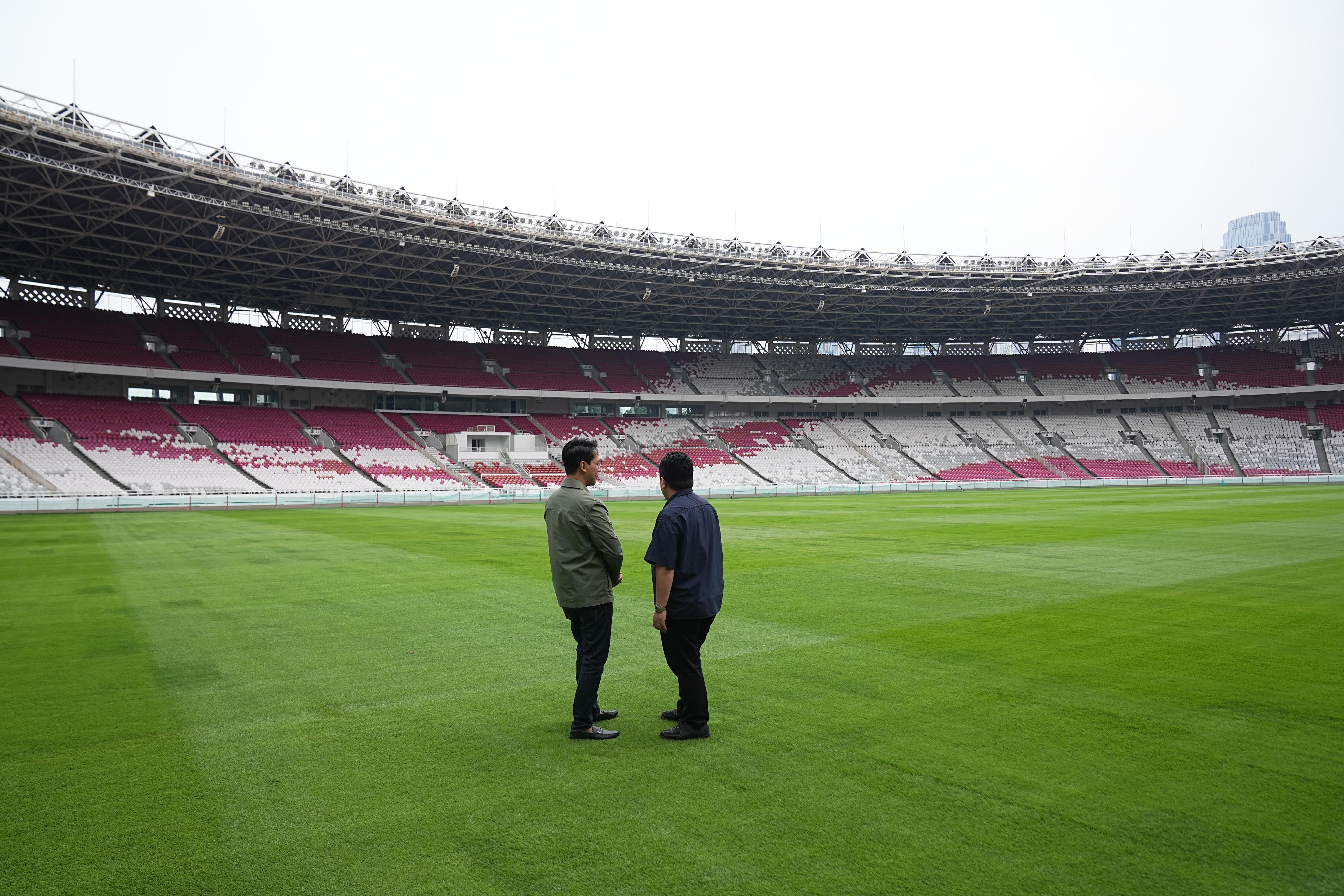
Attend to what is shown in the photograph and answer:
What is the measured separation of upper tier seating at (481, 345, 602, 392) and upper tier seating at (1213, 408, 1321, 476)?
52.8 meters

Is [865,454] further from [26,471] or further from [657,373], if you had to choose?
[26,471]

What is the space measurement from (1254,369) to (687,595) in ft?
268

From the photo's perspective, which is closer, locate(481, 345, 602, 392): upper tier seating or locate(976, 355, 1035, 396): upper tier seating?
locate(481, 345, 602, 392): upper tier seating

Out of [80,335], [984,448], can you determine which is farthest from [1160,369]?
[80,335]

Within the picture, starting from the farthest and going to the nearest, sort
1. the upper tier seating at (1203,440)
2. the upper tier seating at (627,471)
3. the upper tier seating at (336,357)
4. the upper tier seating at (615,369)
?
1. the upper tier seating at (615,369)
2. the upper tier seating at (1203,440)
3. the upper tier seating at (336,357)
4. the upper tier seating at (627,471)

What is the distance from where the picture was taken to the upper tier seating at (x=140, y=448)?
1598 inches

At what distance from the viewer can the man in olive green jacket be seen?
→ 543 centimetres

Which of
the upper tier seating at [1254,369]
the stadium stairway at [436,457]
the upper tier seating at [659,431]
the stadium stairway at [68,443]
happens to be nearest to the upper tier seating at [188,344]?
the stadium stairway at [68,443]

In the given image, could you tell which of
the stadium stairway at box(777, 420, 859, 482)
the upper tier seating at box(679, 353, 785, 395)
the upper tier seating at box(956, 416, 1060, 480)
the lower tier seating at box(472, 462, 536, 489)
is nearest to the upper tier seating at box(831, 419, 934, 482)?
the stadium stairway at box(777, 420, 859, 482)

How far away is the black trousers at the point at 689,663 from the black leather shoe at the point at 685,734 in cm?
3

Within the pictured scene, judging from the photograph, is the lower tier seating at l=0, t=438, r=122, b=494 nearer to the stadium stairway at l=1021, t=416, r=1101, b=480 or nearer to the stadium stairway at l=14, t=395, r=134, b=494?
the stadium stairway at l=14, t=395, r=134, b=494

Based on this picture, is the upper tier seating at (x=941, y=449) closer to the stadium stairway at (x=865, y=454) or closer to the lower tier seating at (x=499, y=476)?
the stadium stairway at (x=865, y=454)

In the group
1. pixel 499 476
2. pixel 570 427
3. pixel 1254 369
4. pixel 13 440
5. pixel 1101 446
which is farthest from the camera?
pixel 1254 369

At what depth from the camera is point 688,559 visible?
17.7 ft
